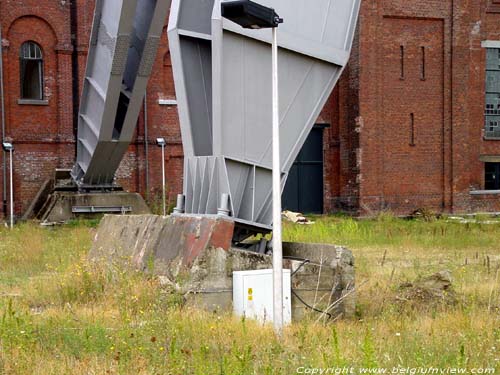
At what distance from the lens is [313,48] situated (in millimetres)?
9383

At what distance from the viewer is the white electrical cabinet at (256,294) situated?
8.09 m

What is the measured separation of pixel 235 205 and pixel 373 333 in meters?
2.67

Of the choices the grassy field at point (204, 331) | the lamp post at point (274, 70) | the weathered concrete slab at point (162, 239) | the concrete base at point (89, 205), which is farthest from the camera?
the concrete base at point (89, 205)

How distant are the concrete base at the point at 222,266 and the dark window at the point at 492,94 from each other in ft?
69.6

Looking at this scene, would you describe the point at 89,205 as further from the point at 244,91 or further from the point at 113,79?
the point at 244,91

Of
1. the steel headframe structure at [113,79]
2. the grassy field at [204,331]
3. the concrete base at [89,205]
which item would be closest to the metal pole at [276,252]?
the grassy field at [204,331]

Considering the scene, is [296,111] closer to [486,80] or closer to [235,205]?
[235,205]

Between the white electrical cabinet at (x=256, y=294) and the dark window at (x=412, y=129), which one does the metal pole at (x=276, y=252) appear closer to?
the white electrical cabinet at (x=256, y=294)

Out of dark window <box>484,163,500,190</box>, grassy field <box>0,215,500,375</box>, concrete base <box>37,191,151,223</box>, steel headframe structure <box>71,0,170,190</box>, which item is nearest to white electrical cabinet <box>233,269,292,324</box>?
grassy field <box>0,215,500,375</box>

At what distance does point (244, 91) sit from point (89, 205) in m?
12.5

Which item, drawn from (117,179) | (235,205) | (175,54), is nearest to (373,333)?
(235,205)

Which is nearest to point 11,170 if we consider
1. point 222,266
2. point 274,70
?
point 222,266

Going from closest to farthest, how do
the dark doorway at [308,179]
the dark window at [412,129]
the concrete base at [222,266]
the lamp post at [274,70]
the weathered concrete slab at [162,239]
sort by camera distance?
the lamp post at [274,70]
the concrete base at [222,266]
the weathered concrete slab at [162,239]
the dark window at [412,129]
the dark doorway at [308,179]

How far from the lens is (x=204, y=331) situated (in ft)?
21.6
